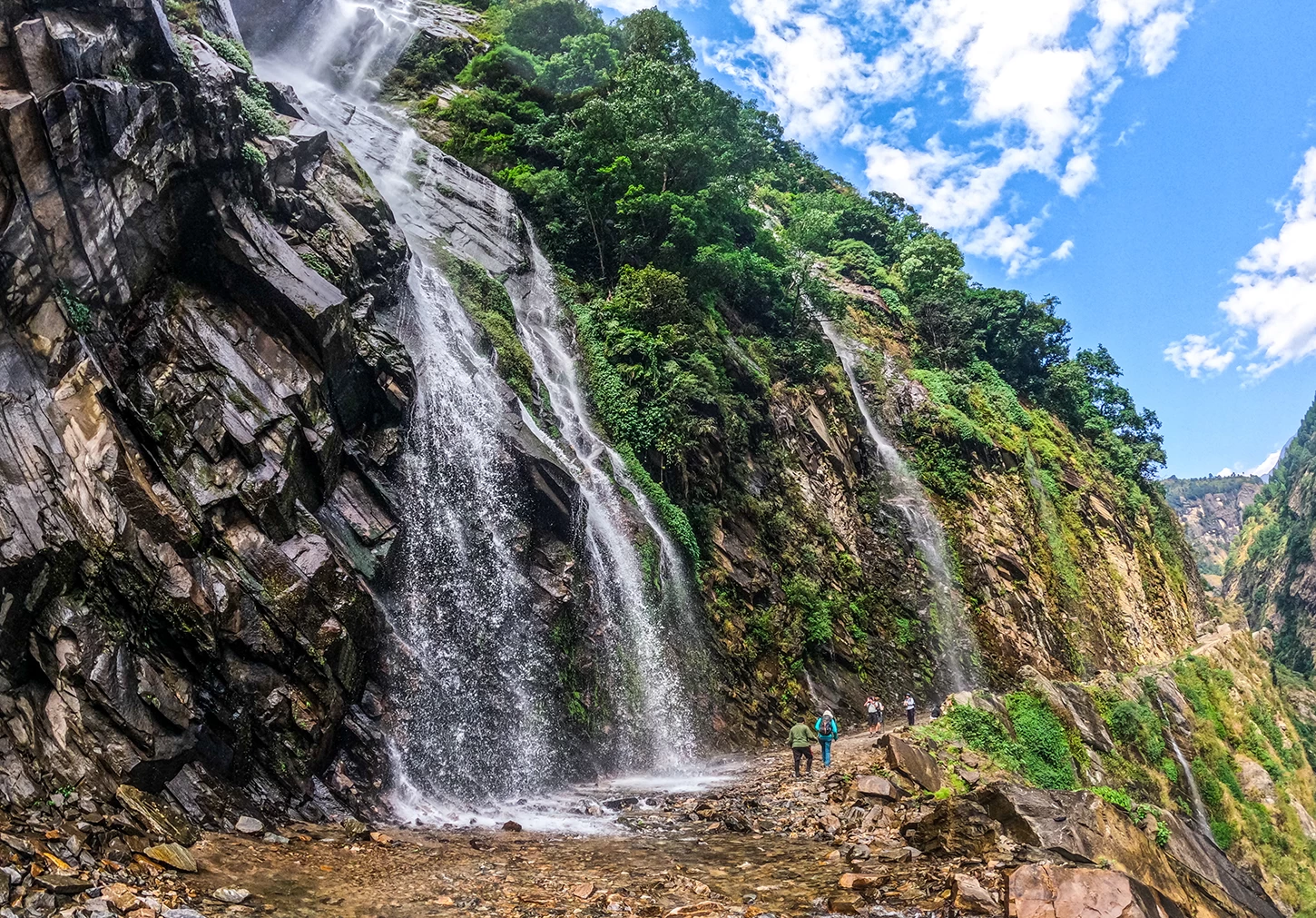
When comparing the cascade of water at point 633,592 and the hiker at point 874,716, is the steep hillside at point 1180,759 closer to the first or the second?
the hiker at point 874,716

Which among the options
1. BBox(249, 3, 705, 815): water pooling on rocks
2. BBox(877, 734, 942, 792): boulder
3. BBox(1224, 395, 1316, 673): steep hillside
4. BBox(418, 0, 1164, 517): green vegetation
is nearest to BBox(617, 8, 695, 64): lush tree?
BBox(418, 0, 1164, 517): green vegetation

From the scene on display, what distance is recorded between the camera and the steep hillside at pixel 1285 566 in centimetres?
8775

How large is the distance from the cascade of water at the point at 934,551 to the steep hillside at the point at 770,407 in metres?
0.17

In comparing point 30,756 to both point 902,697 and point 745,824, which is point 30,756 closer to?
point 745,824

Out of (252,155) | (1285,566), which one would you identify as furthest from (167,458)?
(1285,566)

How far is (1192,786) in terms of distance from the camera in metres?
26.1

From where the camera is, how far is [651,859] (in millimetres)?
8945

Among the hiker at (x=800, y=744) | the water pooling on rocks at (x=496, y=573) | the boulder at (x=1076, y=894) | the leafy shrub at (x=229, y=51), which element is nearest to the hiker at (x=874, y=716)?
the water pooling on rocks at (x=496, y=573)

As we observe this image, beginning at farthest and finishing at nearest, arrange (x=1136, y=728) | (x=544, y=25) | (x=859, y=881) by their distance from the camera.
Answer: (x=544, y=25) → (x=1136, y=728) → (x=859, y=881)

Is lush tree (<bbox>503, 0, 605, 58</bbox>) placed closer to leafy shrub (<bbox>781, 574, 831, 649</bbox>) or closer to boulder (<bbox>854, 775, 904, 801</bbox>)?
leafy shrub (<bbox>781, 574, 831, 649</bbox>)

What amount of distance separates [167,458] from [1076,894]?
11778 mm

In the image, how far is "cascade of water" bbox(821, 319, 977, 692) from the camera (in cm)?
2612

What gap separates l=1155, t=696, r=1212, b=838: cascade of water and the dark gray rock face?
2759cm

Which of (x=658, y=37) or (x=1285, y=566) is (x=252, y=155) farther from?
(x=1285, y=566)
